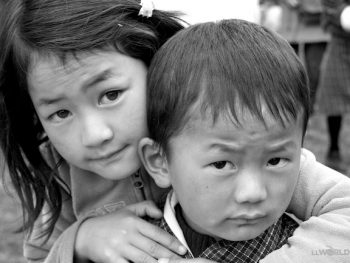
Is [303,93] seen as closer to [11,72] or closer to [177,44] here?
[177,44]

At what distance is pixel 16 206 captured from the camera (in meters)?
5.09

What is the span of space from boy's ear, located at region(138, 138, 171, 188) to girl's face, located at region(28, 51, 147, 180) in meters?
0.04

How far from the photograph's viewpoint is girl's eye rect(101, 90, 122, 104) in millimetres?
1884

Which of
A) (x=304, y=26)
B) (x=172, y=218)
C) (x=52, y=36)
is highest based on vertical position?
(x=52, y=36)

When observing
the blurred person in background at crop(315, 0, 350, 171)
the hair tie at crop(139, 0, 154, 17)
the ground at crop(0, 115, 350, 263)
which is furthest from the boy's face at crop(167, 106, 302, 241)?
the blurred person in background at crop(315, 0, 350, 171)

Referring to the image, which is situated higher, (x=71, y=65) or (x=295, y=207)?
(x=71, y=65)

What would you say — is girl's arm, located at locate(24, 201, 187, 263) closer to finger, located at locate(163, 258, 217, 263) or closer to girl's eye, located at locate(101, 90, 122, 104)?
finger, located at locate(163, 258, 217, 263)

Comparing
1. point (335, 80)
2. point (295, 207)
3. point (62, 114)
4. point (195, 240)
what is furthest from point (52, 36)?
point (335, 80)

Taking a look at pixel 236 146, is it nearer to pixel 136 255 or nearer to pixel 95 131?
pixel 95 131

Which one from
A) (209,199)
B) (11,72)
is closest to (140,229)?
(209,199)

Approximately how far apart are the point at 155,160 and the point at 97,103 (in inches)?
9.5

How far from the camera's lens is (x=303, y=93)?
1717 millimetres

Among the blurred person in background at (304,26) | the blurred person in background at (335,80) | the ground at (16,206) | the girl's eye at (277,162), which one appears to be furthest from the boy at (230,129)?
the blurred person in background at (304,26)

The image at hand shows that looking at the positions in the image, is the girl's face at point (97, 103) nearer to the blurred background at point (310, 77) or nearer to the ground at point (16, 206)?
the ground at point (16, 206)
